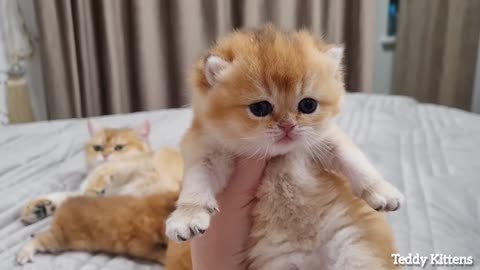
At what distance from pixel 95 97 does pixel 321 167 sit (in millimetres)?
1879

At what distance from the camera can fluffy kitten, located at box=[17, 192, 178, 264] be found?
104 cm

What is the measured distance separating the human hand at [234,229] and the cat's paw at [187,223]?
0.28 feet

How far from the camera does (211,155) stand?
86 centimetres

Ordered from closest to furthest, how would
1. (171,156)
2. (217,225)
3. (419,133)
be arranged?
(217,225), (171,156), (419,133)

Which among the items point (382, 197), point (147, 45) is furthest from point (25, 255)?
point (147, 45)

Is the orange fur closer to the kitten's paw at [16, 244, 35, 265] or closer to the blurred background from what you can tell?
the kitten's paw at [16, 244, 35, 265]

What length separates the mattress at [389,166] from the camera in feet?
3.51

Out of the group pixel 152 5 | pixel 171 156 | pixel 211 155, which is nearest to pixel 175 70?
pixel 152 5

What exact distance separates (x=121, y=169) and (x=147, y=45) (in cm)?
117

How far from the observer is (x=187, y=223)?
2.44 feet

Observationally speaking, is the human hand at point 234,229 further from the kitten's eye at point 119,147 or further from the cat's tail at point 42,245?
the kitten's eye at point 119,147

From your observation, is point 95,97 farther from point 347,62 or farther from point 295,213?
point 295,213

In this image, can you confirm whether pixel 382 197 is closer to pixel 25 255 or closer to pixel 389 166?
pixel 389 166

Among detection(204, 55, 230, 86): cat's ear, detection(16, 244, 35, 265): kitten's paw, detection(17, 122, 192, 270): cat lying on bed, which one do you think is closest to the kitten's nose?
detection(204, 55, 230, 86): cat's ear
